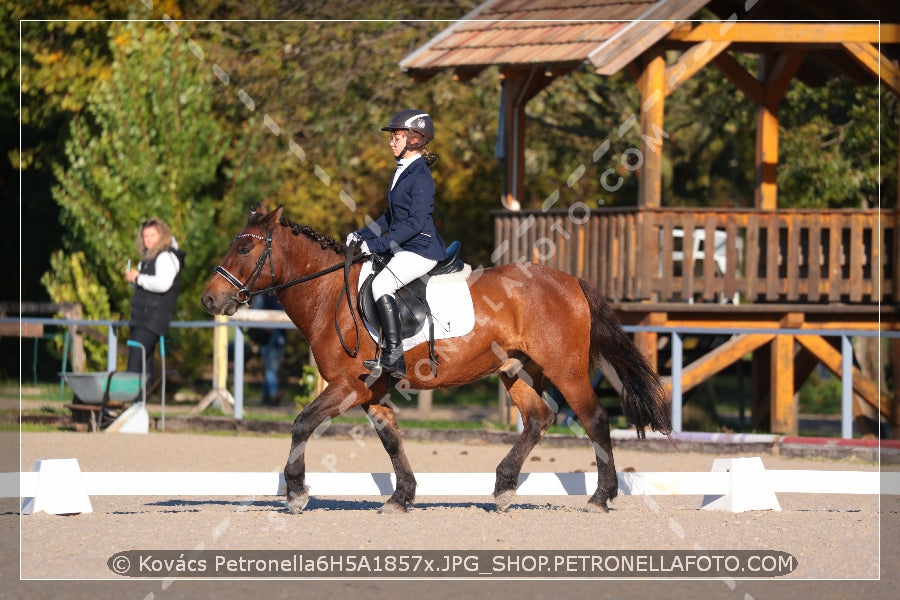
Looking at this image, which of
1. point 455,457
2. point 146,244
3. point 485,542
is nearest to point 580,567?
point 485,542

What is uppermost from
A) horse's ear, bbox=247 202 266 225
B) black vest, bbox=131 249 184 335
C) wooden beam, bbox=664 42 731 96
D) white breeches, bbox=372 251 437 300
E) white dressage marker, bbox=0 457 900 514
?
wooden beam, bbox=664 42 731 96

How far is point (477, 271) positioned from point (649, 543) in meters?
2.50

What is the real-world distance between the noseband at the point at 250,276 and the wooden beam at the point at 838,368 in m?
8.95

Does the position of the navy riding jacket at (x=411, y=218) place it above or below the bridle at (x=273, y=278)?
above

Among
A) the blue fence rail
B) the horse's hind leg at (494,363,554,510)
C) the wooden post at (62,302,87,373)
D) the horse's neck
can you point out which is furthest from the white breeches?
the wooden post at (62,302,87,373)

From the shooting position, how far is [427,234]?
31.1ft

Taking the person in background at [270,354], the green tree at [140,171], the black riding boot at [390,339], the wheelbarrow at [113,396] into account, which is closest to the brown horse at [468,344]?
the black riding boot at [390,339]

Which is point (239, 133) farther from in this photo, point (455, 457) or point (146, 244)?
point (455, 457)

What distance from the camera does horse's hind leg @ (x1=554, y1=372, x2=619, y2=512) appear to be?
32.1 ft

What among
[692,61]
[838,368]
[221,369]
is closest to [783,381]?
[838,368]

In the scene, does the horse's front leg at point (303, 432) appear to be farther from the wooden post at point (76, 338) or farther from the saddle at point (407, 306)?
the wooden post at point (76, 338)

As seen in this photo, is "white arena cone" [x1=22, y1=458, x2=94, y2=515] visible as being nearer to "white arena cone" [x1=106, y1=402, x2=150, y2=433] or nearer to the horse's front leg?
the horse's front leg

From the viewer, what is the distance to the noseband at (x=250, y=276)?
9555 mm

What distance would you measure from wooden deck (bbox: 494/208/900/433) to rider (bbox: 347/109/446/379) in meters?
7.53
